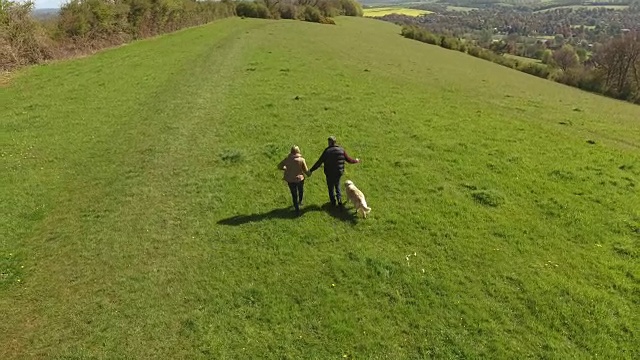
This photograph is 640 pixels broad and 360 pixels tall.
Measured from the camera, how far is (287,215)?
15.5 m

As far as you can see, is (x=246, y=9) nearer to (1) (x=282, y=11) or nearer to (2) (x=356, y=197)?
(1) (x=282, y=11)

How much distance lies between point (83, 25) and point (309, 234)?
4477 cm

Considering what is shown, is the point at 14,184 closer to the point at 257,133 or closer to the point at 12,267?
the point at 12,267

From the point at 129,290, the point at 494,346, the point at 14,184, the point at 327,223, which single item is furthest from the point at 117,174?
the point at 494,346

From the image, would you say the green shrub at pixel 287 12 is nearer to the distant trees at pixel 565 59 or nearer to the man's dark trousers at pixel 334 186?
the distant trees at pixel 565 59

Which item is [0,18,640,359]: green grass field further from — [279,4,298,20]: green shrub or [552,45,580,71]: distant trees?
[279,4,298,20]: green shrub

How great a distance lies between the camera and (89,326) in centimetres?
1065

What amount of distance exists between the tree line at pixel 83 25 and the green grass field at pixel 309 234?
14.7 metres

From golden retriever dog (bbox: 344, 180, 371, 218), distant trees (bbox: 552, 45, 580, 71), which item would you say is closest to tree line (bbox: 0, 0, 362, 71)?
golden retriever dog (bbox: 344, 180, 371, 218)

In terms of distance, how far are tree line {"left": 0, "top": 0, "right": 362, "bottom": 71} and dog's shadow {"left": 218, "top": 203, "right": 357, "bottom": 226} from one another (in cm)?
3466

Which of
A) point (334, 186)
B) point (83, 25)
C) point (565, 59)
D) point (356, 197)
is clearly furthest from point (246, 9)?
point (356, 197)

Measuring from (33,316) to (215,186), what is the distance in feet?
26.1

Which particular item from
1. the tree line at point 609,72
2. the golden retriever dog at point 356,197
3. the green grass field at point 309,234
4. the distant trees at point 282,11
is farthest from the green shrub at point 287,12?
the golden retriever dog at point 356,197

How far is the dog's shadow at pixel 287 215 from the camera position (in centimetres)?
1517
